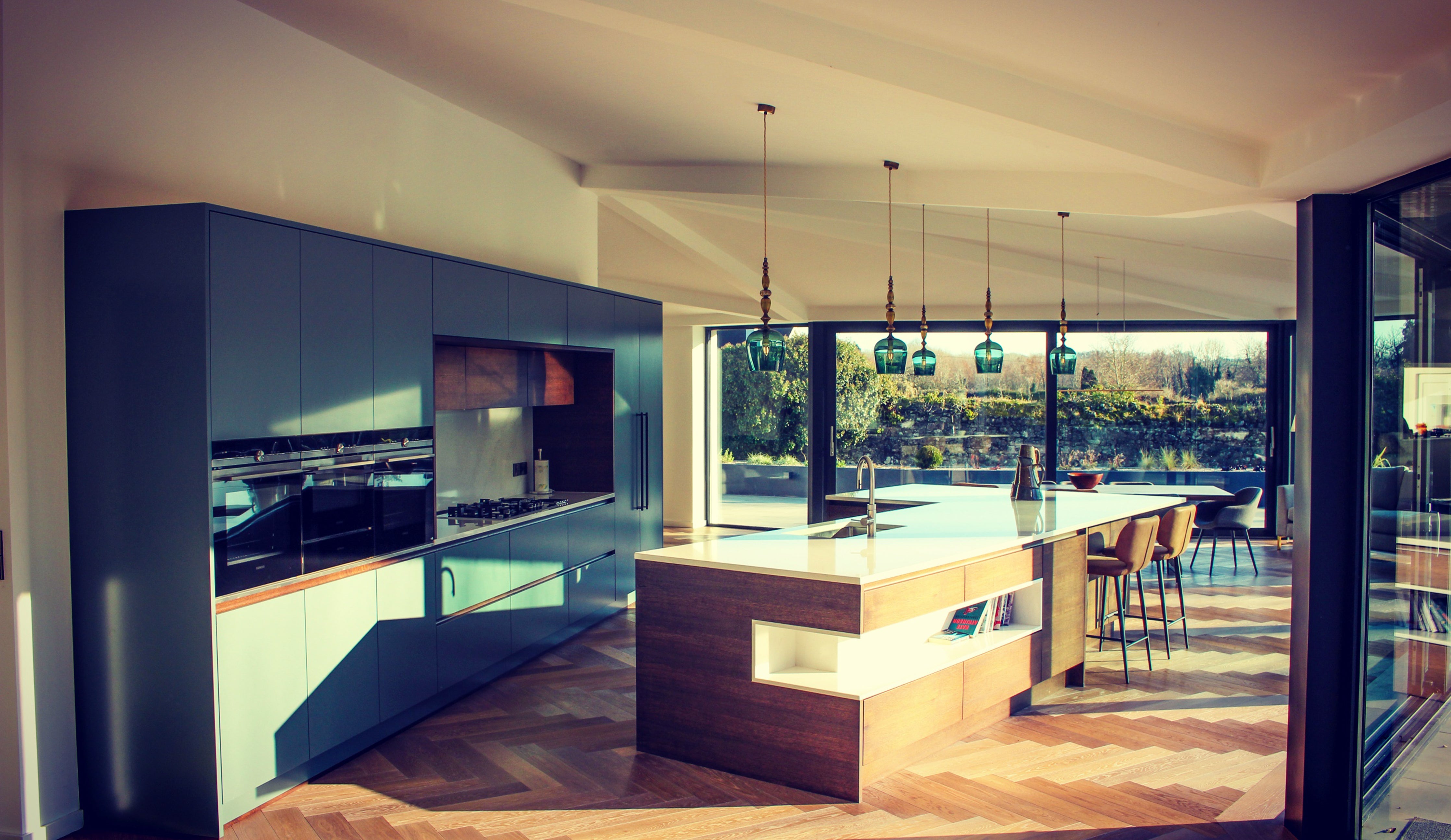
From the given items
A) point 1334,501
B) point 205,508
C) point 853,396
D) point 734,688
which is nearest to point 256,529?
point 205,508

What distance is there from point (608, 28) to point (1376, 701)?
3952mm

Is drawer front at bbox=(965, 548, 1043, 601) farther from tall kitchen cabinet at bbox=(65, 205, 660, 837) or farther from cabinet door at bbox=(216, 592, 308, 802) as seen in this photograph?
cabinet door at bbox=(216, 592, 308, 802)

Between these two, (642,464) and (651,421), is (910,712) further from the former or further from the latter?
(651,421)

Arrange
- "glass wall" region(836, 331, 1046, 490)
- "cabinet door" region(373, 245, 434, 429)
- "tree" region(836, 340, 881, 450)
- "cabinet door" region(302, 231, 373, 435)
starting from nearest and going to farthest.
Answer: "cabinet door" region(302, 231, 373, 435), "cabinet door" region(373, 245, 434, 429), "glass wall" region(836, 331, 1046, 490), "tree" region(836, 340, 881, 450)

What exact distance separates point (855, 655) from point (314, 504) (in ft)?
7.85

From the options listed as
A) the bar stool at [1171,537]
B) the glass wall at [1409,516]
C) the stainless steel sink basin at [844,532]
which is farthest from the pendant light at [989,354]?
the glass wall at [1409,516]

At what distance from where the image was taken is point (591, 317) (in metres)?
6.36

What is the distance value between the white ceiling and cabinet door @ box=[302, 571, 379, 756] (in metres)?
2.56

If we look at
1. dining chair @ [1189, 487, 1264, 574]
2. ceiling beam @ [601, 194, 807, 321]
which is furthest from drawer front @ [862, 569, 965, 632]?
dining chair @ [1189, 487, 1264, 574]

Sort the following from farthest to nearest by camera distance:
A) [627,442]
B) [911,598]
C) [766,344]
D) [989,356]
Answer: [627,442] < [989,356] < [766,344] < [911,598]

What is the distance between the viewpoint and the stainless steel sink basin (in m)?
4.67

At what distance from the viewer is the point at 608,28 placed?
12.8 feet

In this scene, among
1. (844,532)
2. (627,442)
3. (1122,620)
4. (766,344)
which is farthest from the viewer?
(627,442)

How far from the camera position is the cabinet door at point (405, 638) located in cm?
428
